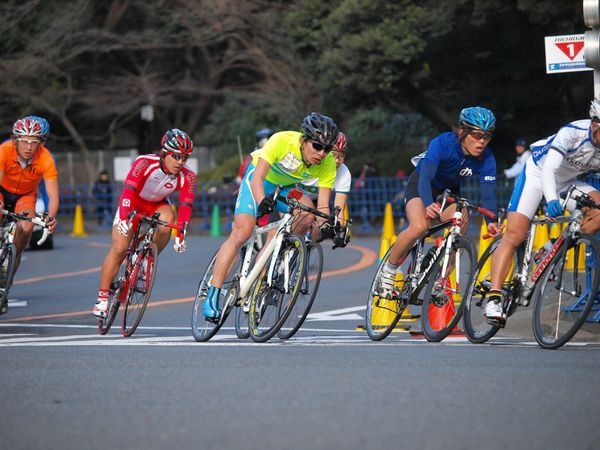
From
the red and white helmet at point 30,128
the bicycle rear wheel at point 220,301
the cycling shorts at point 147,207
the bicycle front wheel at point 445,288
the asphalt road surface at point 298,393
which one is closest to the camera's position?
the asphalt road surface at point 298,393

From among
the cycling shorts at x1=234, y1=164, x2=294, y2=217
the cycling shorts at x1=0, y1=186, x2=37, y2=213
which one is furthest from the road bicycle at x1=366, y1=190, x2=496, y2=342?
the cycling shorts at x1=0, y1=186, x2=37, y2=213

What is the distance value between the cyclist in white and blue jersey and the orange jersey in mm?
5403

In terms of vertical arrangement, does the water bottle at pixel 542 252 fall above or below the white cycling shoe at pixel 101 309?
above

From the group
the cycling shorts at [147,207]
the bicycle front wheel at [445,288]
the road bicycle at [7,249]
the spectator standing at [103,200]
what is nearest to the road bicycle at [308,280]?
the bicycle front wheel at [445,288]

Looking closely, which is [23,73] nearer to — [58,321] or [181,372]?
[58,321]

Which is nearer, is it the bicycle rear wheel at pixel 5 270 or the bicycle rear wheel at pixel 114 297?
the bicycle rear wheel at pixel 114 297

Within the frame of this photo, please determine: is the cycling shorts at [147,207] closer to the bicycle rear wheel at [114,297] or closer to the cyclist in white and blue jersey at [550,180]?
the bicycle rear wheel at [114,297]

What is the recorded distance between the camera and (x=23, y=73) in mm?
43094

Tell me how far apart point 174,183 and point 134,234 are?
661 millimetres

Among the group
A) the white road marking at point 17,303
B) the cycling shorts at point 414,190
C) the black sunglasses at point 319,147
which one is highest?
the black sunglasses at point 319,147

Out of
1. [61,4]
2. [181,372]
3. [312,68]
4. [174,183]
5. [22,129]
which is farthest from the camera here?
[61,4]

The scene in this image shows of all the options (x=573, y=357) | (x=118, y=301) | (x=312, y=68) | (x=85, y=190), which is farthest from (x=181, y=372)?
(x=85, y=190)

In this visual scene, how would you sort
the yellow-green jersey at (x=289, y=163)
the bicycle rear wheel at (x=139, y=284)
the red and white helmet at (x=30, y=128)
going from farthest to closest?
the red and white helmet at (x=30, y=128)
the bicycle rear wheel at (x=139, y=284)
the yellow-green jersey at (x=289, y=163)

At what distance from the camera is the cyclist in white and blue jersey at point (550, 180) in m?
10.1
